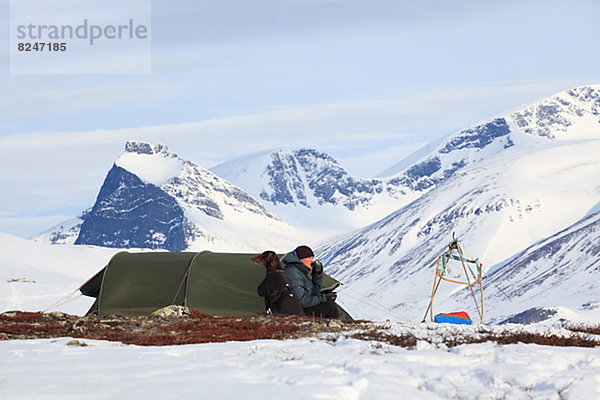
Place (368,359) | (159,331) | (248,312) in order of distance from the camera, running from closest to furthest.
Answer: (368,359) → (159,331) → (248,312)

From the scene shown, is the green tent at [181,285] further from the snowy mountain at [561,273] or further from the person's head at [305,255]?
the snowy mountain at [561,273]

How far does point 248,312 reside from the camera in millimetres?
21297

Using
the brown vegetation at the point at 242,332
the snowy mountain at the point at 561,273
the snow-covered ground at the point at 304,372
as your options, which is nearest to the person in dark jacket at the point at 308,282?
the brown vegetation at the point at 242,332

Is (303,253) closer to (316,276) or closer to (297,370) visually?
(316,276)

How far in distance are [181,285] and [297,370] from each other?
42.6 ft

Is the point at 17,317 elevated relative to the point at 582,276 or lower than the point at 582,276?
elevated

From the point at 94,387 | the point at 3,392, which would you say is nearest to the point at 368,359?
the point at 94,387

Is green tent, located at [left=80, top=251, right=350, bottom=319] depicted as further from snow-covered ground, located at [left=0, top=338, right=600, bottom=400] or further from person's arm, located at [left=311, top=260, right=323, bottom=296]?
snow-covered ground, located at [left=0, top=338, right=600, bottom=400]

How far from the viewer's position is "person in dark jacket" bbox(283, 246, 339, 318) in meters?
16.9

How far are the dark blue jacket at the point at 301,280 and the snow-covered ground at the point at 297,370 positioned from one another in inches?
199

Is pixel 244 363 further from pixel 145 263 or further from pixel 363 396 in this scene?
pixel 145 263

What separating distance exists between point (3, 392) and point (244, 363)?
9.88ft

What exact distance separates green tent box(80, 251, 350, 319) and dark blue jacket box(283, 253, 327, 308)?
13.3ft

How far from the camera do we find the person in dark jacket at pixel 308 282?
1692cm
